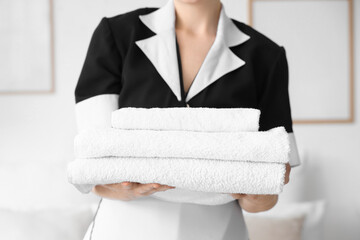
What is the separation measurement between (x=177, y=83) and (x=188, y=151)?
0.81 ft

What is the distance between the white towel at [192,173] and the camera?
62cm

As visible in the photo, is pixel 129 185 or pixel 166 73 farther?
pixel 166 73

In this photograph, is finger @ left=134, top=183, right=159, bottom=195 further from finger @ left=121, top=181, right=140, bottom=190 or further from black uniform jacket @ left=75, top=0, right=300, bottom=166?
black uniform jacket @ left=75, top=0, right=300, bottom=166

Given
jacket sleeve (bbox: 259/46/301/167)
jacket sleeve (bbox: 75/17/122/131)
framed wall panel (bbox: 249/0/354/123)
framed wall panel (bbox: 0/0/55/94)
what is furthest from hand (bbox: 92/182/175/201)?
framed wall panel (bbox: 249/0/354/123)

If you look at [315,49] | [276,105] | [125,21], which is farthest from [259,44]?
[315,49]

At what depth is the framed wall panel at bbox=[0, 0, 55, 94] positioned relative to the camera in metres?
1.95

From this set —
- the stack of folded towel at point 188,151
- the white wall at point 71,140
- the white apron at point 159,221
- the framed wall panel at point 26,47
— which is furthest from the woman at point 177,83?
the framed wall panel at point 26,47

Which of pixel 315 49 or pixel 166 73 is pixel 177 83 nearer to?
pixel 166 73

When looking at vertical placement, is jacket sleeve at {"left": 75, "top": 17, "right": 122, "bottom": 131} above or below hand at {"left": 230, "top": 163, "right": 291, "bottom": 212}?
above

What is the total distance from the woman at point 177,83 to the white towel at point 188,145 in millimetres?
128

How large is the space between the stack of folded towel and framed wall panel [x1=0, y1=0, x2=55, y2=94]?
141cm

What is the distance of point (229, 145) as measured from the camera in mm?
621

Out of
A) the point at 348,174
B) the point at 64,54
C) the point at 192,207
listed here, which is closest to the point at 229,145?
the point at 192,207

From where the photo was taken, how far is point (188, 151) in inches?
24.8
